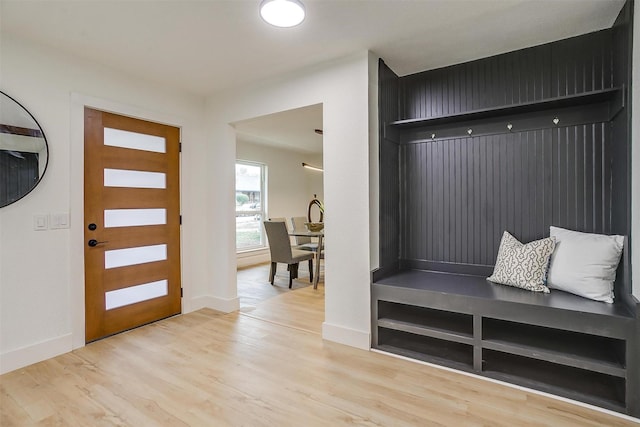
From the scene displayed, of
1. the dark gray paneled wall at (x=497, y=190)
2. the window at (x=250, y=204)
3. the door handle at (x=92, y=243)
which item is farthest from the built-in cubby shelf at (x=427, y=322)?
the window at (x=250, y=204)

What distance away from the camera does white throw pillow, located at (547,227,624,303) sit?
2.04 meters

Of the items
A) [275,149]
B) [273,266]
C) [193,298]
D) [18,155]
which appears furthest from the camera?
[275,149]

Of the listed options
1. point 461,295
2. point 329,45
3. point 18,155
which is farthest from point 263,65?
point 461,295

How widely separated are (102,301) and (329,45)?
2920mm

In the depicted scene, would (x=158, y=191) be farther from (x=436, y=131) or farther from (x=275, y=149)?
(x=275, y=149)

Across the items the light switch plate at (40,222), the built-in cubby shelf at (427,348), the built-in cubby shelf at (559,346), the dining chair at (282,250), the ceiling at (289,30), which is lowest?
the built-in cubby shelf at (427,348)

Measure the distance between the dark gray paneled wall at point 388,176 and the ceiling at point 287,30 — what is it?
193mm

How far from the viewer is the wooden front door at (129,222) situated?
2.80 meters

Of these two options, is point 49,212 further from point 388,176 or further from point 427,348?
point 427,348

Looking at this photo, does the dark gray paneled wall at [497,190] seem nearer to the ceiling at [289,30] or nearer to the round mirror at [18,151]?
the ceiling at [289,30]

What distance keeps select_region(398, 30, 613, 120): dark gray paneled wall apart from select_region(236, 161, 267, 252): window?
13.2 ft

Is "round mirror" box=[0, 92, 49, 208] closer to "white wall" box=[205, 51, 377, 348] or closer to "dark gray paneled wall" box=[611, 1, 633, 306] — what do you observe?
"white wall" box=[205, 51, 377, 348]

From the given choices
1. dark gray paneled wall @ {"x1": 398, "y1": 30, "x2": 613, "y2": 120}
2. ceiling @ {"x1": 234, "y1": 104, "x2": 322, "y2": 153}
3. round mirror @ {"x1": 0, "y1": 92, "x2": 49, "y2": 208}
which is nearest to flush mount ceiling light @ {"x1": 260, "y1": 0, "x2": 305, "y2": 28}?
ceiling @ {"x1": 234, "y1": 104, "x2": 322, "y2": 153}

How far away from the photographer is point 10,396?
6.53 ft
